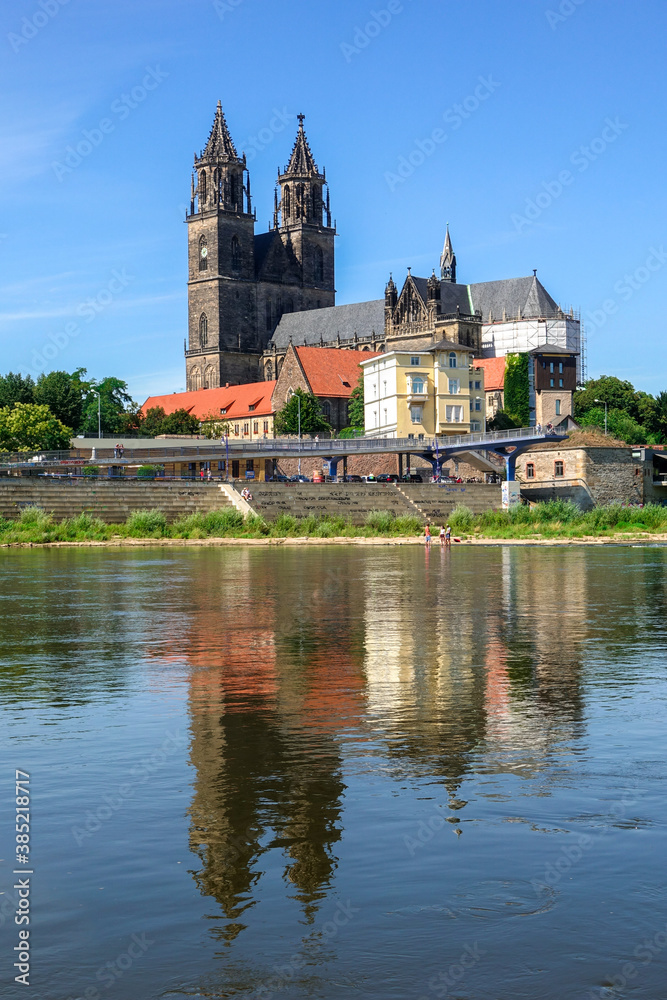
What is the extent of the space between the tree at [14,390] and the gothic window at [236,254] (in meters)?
56.7

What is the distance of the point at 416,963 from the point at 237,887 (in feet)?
5.09

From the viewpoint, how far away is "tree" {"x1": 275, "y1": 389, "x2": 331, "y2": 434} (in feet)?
421

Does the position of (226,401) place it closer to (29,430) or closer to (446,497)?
(29,430)

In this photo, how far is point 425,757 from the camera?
10969mm

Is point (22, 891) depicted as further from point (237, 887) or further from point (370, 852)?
point (370, 852)

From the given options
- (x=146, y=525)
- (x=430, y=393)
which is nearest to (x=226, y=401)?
(x=430, y=393)

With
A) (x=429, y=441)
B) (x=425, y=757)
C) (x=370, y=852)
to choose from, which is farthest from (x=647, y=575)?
(x=429, y=441)

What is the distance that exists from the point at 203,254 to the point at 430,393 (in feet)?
240

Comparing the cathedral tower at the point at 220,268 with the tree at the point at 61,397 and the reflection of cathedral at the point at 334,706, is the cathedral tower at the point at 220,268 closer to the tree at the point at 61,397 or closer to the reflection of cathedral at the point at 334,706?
the tree at the point at 61,397

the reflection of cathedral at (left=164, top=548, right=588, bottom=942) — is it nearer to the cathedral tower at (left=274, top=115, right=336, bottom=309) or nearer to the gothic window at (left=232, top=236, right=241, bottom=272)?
the gothic window at (left=232, top=236, right=241, bottom=272)

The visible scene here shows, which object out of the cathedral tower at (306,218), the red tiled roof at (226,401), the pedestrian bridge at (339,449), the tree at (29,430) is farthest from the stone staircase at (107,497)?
the cathedral tower at (306,218)

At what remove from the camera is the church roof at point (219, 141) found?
171 meters

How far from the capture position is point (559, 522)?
7519 cm

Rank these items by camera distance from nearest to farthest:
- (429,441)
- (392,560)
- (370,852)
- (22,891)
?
1. (22,891)
2. (370,852)
3. (392,560)
4. (429,441)
